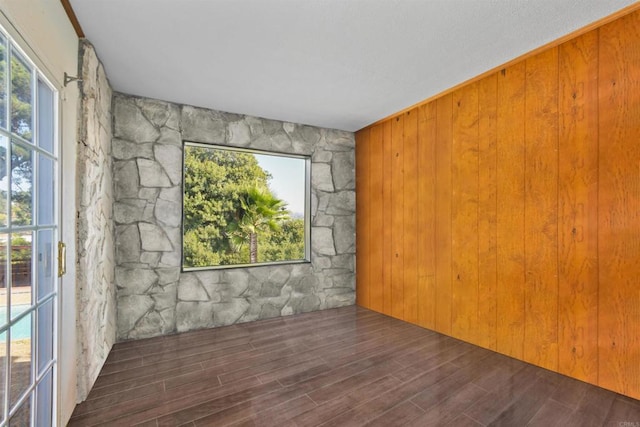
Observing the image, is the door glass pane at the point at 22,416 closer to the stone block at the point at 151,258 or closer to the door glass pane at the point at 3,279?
the door glass pane at the point at 3,279

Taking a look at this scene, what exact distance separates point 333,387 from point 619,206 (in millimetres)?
2280

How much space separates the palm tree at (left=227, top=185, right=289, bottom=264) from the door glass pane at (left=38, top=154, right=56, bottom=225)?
2292 millimetres

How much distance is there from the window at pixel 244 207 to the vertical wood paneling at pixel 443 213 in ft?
5.44


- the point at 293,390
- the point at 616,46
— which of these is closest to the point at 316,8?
the point at 616,46

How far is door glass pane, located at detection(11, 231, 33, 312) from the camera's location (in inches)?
44.8

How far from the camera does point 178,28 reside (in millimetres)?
1938

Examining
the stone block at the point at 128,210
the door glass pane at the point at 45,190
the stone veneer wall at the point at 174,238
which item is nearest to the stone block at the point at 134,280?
the stone veneer wall at the point at 174,238

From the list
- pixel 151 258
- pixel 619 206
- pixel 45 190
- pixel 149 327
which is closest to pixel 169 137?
pixel 151 258

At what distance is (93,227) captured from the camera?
2.08 m

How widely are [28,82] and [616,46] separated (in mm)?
3347

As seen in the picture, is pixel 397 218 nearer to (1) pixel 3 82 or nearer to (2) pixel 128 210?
(2) pixel 128 210

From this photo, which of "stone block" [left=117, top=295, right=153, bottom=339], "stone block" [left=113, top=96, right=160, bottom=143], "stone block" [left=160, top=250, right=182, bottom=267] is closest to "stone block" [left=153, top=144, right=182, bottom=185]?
"stone block" [left=113, top=96, right=160, bottom=143]

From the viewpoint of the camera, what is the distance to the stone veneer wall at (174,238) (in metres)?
2.87

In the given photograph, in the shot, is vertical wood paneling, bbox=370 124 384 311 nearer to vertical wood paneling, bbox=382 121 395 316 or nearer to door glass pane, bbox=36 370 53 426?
vertical wood paneling, bbox=382 121 395 316
